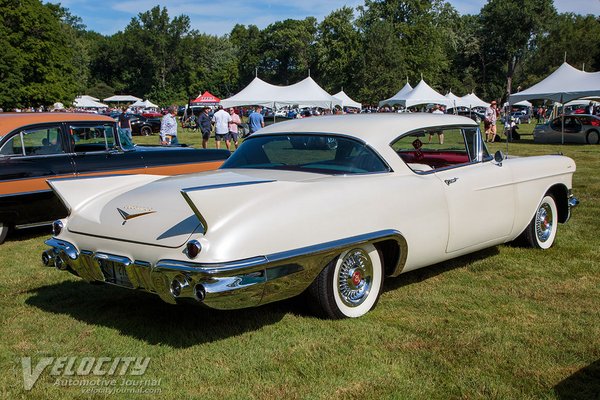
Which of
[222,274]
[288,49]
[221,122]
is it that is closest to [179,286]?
[222,274]

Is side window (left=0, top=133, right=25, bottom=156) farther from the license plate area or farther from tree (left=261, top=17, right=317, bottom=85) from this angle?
tree (left=261, top=17, right=317, bottom=85)

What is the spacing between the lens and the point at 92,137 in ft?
26.6

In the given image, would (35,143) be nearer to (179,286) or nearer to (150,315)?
(150,315)

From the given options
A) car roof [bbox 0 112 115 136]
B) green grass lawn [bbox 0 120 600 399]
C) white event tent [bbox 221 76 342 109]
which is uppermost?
white event tent [bbox 221 76 342 109]

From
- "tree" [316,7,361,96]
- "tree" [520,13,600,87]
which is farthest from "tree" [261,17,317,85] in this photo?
"tree" [520,13,600,87]

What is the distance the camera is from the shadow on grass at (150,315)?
162 inches

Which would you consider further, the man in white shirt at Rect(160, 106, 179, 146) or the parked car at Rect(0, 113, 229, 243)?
the man in white shirt at Rect(160, 106, 179, 146)

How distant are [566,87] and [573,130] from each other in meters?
2.50

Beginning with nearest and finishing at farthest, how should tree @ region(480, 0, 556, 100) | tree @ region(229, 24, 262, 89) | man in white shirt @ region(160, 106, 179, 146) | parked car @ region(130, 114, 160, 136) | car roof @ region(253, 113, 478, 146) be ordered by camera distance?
1. car roof @ region(253, 113, 478, 146)
2. man in white shirt @ region(160, 106, 179, 146)
3. parked car @ region(130, 114, 160, 136)
4. tree @ region(480, 0, 556, 100)
5. tree @ region(229, 24, 262, 89)

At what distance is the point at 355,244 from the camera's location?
4.07 m

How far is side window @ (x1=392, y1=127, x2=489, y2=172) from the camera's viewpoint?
549 centimetres

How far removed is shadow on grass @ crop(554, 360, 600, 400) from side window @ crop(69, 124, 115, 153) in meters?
6.38

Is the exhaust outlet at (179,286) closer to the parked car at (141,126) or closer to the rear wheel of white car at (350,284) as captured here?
the rear wheel of white car at (350,284)

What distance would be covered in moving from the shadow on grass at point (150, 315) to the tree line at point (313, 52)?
166 feet
